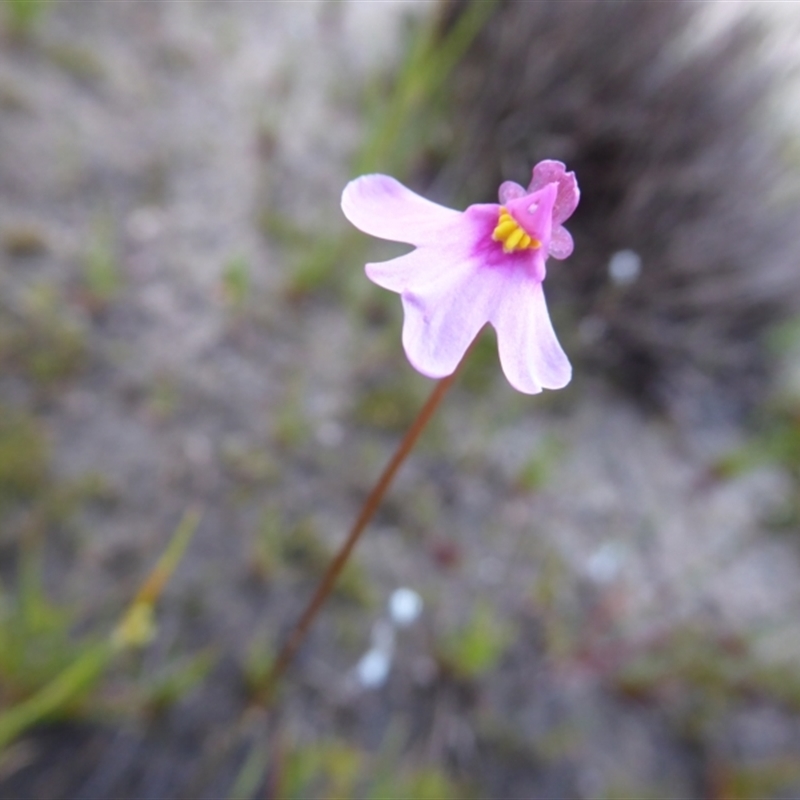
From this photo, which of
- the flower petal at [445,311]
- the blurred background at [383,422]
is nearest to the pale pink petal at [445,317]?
the flower petal at [445,311]

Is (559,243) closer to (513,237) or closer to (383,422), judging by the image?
(513,237)

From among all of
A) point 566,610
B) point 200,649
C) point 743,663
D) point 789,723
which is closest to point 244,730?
point 200,649

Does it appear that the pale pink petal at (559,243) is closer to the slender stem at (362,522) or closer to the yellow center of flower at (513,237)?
the yellow center of flower at (513,237)

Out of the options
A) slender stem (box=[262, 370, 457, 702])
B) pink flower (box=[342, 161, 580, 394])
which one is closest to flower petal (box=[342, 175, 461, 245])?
pink flower (box=[342, 161, 580, 394])

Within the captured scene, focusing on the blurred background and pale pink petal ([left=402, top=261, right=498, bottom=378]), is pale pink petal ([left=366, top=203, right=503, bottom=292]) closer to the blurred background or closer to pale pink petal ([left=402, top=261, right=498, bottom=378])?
pale pink petal ([left=402, top=261, right=498, bottom=378])

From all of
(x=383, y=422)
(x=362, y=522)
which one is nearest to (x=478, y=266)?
(x=362, y=522)

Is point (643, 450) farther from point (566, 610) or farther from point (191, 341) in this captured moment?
point (191, 341)

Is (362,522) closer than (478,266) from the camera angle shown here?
No
